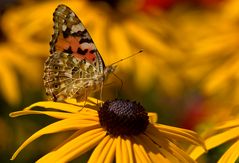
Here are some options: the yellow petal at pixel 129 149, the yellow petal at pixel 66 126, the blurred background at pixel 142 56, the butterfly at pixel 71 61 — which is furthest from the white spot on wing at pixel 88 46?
the blurred background at pixel 142 56

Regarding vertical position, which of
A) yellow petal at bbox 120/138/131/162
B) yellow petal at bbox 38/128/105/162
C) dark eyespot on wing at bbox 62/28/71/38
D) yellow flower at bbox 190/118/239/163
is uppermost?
dark eyespot on wing at bbox 62/28/71/38

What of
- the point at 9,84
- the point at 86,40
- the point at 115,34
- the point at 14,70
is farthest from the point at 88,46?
the point at 115,34

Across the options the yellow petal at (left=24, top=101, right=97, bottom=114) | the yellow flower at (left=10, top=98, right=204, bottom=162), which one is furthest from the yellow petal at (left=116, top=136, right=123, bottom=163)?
the yellow petal at (left=24, top=101, right=97, bottom=114)

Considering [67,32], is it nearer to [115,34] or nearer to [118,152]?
[118,152]

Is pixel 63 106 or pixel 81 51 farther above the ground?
pixel 81 51

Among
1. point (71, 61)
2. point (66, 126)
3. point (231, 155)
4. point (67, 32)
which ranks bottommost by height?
point (231, 155)

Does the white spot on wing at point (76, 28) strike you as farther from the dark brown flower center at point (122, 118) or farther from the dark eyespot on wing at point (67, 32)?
the dark brown flower center at point (122, 118)

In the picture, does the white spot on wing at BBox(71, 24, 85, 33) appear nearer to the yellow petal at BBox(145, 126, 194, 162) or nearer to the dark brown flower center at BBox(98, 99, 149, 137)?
the dark brown flower center at BBox(98, 99, 149, 137)
